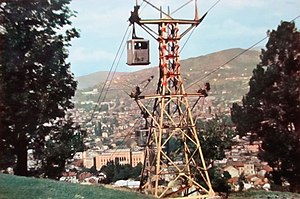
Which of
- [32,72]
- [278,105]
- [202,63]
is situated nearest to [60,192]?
[32,72]

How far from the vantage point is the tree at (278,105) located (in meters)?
2.23

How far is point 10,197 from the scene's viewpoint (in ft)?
6.86

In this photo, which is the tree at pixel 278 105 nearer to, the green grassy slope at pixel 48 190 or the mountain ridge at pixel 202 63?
the mountain ridge at pixel 202 63

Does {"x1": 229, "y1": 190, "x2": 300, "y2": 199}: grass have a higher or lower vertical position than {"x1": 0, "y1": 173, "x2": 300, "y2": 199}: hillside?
lower

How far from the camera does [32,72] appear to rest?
223 cm

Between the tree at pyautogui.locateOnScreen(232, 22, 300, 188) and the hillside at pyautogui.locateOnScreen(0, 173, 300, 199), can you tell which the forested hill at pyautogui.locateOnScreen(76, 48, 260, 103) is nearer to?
the tree at pyautogui.locateOnScreen(232, 22, 300, 188)

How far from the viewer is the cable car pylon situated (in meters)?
2.19

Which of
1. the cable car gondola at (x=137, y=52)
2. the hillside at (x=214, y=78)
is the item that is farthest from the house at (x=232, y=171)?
the cable car gondola at (x=137, y=52)

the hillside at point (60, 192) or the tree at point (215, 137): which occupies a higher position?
the tree at point (215, 137)

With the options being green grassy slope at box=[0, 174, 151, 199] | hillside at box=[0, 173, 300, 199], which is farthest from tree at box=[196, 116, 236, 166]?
green grassy slope at box=[0, 174, 151, 199]

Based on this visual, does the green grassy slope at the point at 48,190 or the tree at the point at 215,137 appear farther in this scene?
the tree at the point at 215,137

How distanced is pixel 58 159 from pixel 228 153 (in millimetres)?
615

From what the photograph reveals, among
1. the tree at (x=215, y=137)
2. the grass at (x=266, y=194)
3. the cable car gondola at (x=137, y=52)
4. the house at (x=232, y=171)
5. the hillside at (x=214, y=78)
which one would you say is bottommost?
the grass at (x=266, y=194)

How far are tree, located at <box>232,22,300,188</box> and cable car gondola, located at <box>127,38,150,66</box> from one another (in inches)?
14.5
